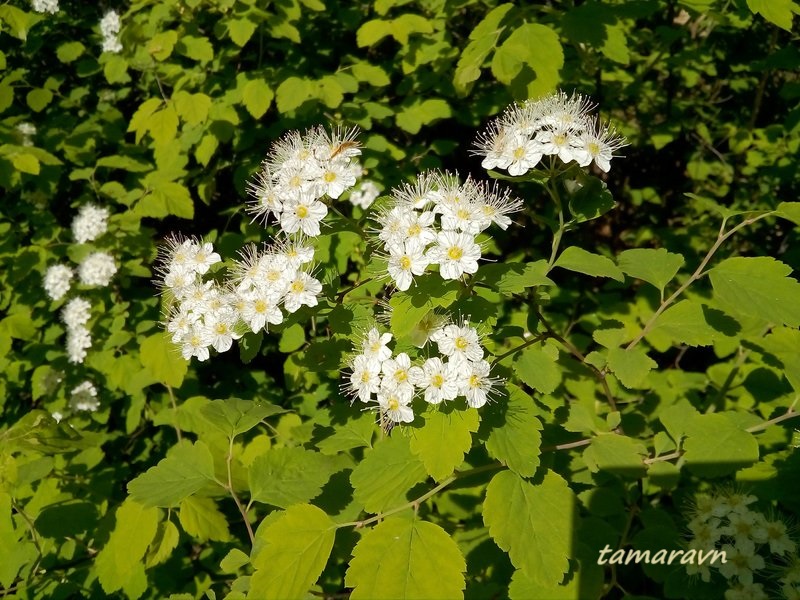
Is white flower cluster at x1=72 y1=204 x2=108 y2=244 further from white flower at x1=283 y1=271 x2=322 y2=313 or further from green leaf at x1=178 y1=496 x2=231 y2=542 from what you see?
white flower at x1=283 y1=271 x2=322 y2=313

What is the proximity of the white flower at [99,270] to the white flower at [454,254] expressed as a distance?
2.05 metres

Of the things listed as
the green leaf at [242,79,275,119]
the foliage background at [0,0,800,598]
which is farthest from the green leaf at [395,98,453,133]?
the green leaf at [242,79,275,119]

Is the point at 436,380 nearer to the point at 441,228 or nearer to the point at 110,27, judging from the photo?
the point at 441,228

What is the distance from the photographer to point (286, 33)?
91.0 inches

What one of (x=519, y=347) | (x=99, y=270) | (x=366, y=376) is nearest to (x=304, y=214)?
(x=366, y=376)

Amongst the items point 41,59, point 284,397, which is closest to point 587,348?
point 284,397

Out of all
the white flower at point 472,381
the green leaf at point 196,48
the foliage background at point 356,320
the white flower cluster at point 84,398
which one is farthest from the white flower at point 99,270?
the white flower at point 472,381

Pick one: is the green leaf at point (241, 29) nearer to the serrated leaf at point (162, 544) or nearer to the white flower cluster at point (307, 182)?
the white flower cluster at point (307, 182)

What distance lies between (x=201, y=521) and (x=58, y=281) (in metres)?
1.77

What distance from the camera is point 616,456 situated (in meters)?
1.46

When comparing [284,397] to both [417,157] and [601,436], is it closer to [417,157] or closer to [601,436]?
[417,157]

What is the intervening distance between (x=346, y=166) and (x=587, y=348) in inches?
65.6

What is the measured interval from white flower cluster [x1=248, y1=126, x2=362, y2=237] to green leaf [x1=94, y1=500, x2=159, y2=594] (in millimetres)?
932

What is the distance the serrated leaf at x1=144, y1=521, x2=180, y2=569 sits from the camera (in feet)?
5.45
